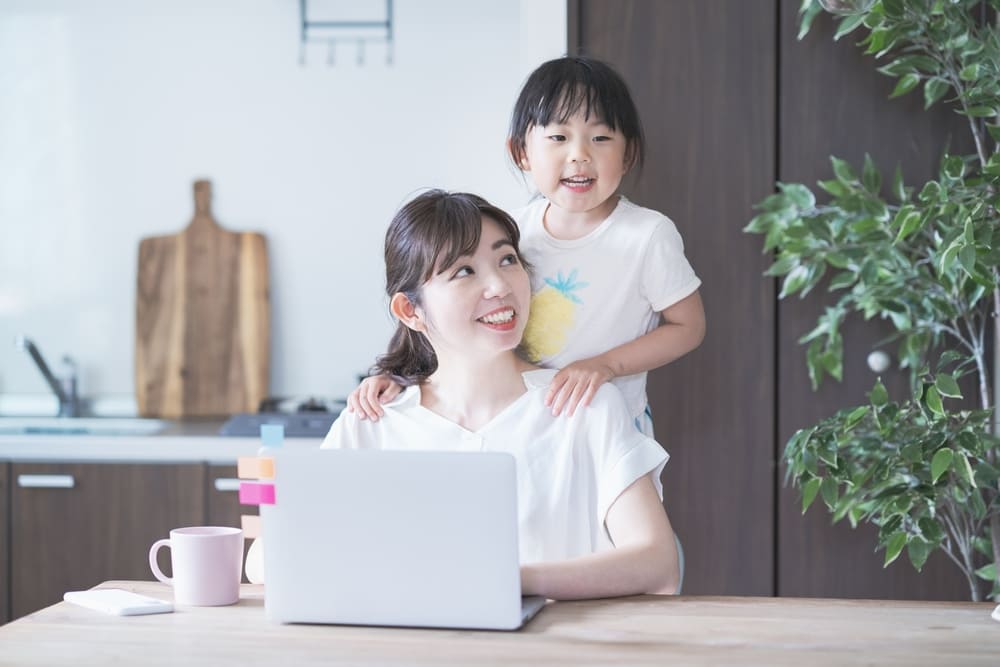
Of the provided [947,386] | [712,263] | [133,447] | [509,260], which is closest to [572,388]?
[509,260]

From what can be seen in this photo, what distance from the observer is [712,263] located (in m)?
2.72

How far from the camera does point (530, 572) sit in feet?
4.53

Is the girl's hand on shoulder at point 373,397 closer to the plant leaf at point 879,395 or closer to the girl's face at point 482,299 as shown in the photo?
the girl's face at point 482,299

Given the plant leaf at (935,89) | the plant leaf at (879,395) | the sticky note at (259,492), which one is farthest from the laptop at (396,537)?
the plant leaf at (935,89)

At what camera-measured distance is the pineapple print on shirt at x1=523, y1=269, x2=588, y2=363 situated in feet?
6.50

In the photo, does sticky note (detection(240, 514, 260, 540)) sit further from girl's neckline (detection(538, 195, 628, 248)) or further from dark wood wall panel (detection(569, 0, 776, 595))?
dark wood wall panel (detection(569, 0, 776, 595))

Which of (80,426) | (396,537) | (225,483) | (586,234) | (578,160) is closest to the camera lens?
(396,537)

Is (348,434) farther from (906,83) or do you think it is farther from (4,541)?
(4,541)

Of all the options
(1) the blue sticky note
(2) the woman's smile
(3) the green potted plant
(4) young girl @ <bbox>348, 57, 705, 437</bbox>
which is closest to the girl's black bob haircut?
(4) young girl @ <bbox>348, 57, 705, 437</bbox>

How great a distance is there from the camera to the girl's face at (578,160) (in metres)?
1.92

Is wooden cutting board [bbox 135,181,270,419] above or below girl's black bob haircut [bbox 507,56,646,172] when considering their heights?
below

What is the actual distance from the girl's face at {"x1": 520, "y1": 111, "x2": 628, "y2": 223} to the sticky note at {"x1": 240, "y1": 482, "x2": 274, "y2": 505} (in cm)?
88

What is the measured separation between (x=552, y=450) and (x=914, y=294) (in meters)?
1.18

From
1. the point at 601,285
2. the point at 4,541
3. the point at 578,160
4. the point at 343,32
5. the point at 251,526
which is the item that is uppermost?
the point at 343,32
